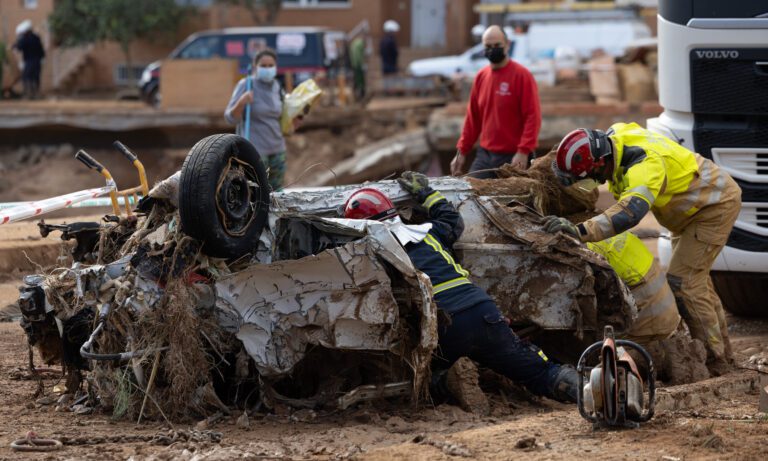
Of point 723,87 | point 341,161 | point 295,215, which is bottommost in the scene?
point 341,161

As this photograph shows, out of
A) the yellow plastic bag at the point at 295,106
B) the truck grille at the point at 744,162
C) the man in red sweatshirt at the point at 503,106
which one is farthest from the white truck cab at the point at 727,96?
the yellow plastic bag at the point at 295,106

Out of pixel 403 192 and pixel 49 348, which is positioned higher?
pixel 403 192

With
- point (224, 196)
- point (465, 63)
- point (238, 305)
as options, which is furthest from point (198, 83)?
point (238, 305)

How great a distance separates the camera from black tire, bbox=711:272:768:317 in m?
9.08

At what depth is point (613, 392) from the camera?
17.6 ft

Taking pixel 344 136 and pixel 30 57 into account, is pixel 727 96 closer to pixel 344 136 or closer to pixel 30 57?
pixel 344 136

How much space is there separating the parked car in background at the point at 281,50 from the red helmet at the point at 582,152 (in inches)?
725

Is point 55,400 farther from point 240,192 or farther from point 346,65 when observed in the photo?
point 346,65

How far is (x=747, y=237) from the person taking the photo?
26.5ft

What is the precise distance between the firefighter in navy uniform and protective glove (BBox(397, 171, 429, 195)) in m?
0.28

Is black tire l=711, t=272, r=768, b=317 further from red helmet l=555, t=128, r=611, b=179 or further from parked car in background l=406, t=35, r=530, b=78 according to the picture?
parked car in background l=406, t=35, r=530, b=78

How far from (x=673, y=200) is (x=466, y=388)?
6.73 feet

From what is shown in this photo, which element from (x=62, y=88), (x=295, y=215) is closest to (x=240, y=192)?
(x=295, y=215)

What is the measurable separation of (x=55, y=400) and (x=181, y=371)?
3.36 ft
